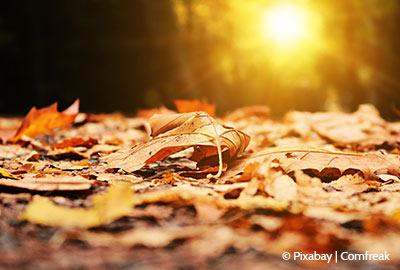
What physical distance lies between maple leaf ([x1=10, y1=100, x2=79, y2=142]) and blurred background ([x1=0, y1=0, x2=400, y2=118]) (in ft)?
16.3

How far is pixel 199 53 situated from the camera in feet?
31.5

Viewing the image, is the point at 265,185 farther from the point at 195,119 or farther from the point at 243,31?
the point at 243,31

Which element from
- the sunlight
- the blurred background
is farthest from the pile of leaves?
the sunlight

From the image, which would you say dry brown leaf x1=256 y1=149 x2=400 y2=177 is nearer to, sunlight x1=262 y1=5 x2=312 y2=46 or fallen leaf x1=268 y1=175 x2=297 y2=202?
fallen leaf x1=268 y1=175 x2=297 y2=202

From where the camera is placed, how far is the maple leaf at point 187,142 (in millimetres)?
1183

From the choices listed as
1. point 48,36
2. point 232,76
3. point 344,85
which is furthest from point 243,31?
point 48,36

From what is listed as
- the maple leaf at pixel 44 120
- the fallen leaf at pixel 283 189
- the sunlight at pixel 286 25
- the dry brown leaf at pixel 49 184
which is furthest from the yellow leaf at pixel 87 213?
the sunlight at pixel 286 25

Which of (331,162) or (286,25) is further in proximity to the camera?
(286,25)

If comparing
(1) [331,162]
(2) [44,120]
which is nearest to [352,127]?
(1) [331,162]

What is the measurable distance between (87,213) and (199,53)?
9.03 m

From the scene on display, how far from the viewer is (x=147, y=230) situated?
72cm

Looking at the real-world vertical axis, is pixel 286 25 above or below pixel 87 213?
above

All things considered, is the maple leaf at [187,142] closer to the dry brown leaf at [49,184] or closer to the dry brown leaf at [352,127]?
the dry brown leaf at [49,184]

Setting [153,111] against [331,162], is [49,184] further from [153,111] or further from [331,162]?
[153,111]
